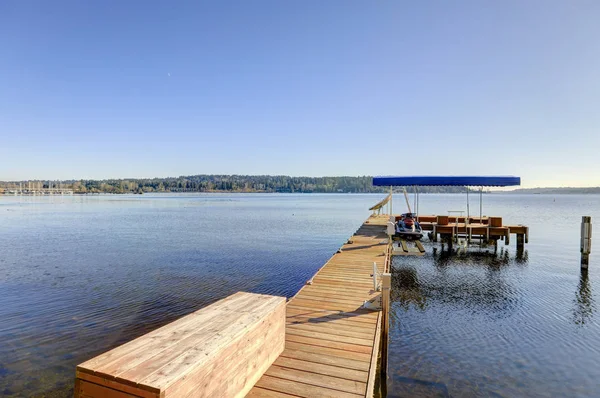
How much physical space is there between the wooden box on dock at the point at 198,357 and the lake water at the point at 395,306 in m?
3.46

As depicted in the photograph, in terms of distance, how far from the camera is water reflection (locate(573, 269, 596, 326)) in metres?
10.7

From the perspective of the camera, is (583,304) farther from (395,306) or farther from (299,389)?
(299,389)

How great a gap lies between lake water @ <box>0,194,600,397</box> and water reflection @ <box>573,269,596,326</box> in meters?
0.07

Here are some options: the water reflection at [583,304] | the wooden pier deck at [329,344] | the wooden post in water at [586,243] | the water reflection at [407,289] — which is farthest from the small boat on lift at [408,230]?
the wooden pier deck at [329,344]

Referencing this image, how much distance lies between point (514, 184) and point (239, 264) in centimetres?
1709

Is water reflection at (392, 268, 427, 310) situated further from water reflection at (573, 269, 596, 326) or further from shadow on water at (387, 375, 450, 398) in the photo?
shadow on water at (387, 375, 450, 398)

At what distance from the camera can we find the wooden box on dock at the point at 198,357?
2.99 m

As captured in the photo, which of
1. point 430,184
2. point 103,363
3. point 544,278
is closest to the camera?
point 103,363

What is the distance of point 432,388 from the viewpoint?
6770 mm

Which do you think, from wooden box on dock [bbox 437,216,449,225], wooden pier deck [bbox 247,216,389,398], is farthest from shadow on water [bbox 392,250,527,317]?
wooden pier deck [bbox 247,216,389,398]

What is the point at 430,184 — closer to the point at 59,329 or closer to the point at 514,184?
the point at 514,184

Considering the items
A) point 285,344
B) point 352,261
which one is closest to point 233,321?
point 285,344

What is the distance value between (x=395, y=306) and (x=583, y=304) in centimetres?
663

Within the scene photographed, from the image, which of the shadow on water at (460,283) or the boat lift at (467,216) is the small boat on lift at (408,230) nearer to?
the shadow on water at (460,283)
